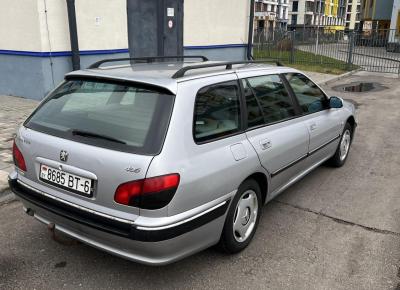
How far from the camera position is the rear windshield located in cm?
260

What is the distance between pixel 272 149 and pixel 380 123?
5.60m

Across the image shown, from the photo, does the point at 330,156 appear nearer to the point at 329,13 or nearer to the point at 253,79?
the point at 253,79

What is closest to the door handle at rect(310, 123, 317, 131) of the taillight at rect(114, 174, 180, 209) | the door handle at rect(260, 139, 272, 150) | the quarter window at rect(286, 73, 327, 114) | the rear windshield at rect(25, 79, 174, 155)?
the quarter window at rect(286, 73, 327, 114)

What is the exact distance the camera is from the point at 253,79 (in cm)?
354

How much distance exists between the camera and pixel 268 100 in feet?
12.1

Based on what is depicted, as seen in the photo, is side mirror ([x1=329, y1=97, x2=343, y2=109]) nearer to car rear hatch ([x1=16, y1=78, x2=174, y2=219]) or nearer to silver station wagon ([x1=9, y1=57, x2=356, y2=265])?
silver station wagon ([x1=9, y1=57, x2=356, y2=265])

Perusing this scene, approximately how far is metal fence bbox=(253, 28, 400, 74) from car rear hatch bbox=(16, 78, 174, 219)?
1643 cm

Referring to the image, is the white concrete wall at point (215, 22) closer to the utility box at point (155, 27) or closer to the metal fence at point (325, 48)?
the utility box at point (155, 27)

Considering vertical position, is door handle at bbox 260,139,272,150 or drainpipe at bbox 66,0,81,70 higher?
drainpipe at bbox 66,0,81,70

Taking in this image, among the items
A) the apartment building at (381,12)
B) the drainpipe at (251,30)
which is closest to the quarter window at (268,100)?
the drainpipe at (251,30)

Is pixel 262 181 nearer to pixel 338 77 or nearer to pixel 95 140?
pixel 95 140

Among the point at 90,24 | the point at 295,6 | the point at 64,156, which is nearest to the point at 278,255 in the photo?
the point at 64,156

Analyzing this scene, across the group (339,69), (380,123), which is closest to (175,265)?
(380,123)

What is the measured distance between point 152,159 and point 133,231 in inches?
18.5
